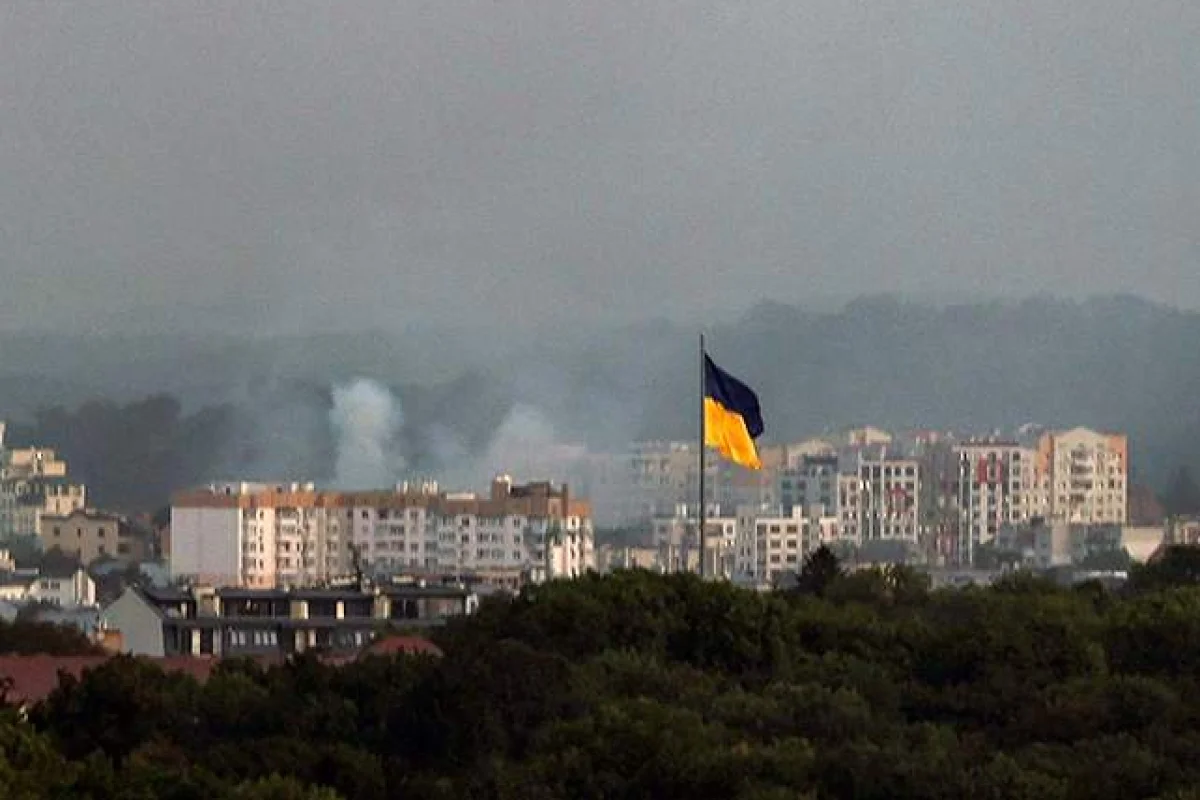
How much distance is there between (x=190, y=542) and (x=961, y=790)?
243 ft

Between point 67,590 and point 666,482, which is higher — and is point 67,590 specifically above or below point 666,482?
below

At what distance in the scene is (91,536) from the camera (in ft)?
342

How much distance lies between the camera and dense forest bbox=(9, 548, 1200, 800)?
77.5 feet

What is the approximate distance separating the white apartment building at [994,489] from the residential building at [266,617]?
5587cm

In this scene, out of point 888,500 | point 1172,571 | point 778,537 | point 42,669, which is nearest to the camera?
point 42,669

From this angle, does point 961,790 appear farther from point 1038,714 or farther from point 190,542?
point 190,542

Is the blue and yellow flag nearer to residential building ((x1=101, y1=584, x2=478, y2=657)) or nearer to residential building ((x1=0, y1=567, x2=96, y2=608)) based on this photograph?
residential building ((x1=101, y1=584, x2=478, y2=657))

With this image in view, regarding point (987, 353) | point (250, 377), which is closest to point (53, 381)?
point (250, 377)

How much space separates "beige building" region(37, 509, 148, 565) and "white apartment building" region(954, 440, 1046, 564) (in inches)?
855

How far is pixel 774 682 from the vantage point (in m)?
28.0

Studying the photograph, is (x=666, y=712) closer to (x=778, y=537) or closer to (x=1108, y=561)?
(x=1108, y=561)

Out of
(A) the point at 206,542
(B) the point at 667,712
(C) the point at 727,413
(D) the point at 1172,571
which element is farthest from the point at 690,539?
(B) the point at 667,712

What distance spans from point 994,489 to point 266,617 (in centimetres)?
6475

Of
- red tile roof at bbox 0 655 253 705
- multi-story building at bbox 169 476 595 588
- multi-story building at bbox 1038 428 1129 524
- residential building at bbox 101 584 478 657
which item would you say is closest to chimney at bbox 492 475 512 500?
multi-story building at bbox 169 476 595 588
